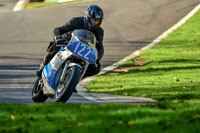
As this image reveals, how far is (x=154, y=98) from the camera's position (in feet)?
38.2

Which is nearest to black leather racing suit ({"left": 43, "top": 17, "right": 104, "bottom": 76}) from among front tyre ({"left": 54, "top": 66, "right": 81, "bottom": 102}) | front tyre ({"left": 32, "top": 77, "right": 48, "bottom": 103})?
front tyre ({"left": 32, "top": 77, "right": 48, "bottom": 103})

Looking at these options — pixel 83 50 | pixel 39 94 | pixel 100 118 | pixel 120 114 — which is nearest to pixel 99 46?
pixel 83 50

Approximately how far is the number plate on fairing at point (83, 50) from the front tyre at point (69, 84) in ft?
0.91

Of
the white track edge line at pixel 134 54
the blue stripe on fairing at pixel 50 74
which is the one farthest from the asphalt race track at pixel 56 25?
the blue stripe on fairing at pixel 50 74

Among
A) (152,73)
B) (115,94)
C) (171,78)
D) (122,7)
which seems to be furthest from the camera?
(122,7)

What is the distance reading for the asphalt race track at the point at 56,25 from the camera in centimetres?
1554

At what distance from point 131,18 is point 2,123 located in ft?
75.0

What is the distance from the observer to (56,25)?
91.4 ft

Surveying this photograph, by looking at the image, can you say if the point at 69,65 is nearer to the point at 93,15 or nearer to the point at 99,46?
the point at 99,46

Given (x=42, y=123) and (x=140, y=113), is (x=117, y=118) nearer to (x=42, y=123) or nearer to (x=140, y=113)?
(x=140, y=113)

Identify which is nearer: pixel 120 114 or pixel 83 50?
pixel 120 114

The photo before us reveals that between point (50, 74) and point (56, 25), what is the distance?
18133 millimetres

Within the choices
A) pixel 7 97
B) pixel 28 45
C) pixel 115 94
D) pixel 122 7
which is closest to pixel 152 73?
pixel 115 94

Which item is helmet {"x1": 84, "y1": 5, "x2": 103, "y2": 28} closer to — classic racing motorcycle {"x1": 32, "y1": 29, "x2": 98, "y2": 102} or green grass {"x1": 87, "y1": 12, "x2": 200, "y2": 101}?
classic racing motorcycle {"x1": 32, "y1": 29, "x2": 98, "y2": 102}
